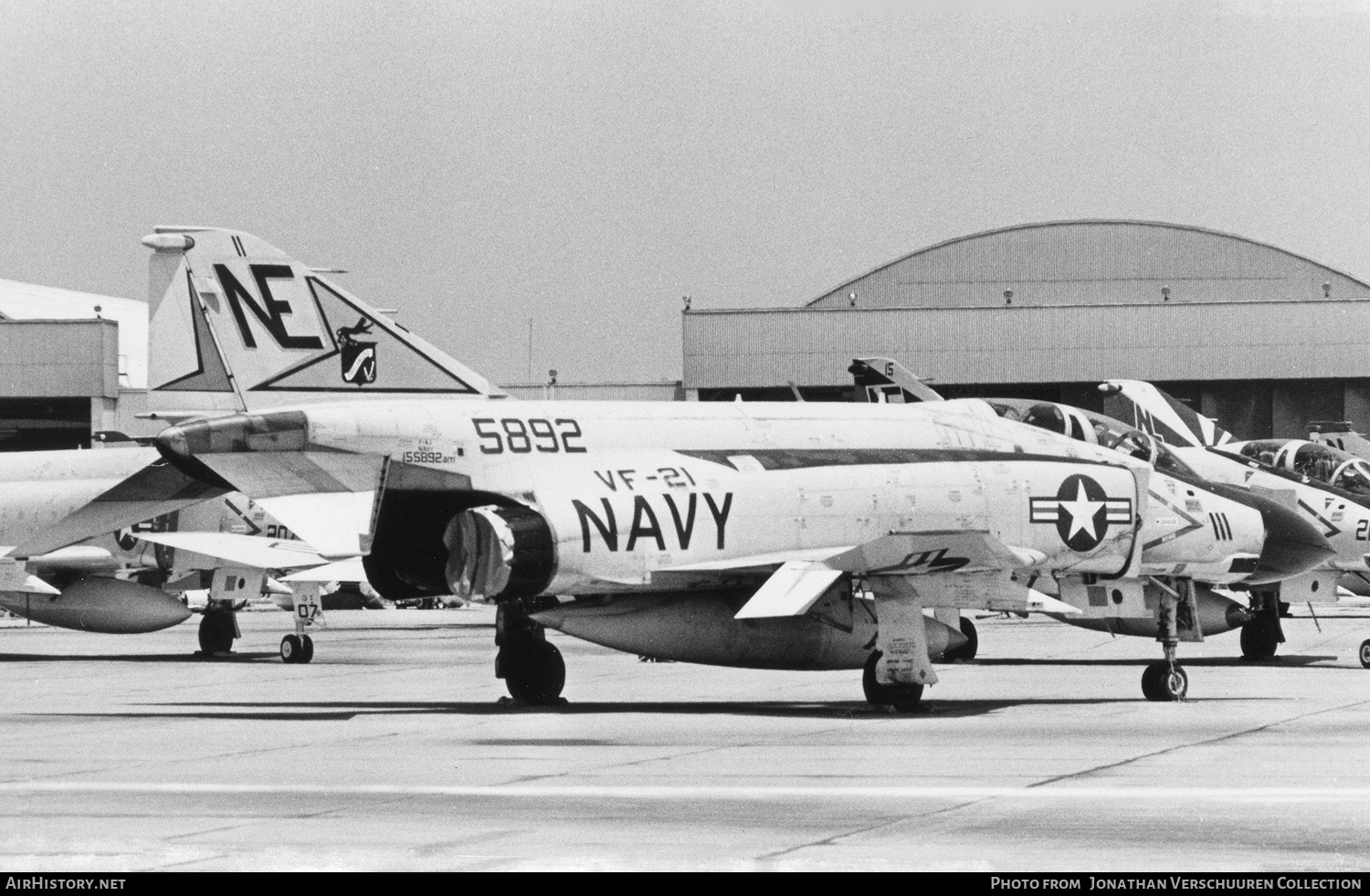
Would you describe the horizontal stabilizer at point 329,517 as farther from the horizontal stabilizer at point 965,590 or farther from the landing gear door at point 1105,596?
the landing gear door at point 1105,596

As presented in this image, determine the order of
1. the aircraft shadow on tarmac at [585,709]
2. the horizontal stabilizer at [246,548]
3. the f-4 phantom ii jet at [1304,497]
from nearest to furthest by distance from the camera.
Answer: the aircraft shadow on tarmac at [585,709]
the f-4 phantom ii jet at [1304,497]
the horizontal stabilizer at [246,548]

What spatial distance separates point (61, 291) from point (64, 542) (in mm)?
53724

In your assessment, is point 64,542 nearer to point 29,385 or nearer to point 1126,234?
point 29,385

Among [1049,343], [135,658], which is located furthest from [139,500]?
[1049,343]

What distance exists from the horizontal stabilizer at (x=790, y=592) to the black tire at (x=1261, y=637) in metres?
10.0

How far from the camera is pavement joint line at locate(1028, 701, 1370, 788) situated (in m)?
12.0

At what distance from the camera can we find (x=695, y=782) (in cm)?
1190

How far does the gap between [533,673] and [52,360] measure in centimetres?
3588

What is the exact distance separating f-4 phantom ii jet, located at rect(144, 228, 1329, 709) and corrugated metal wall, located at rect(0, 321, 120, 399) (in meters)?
34.4

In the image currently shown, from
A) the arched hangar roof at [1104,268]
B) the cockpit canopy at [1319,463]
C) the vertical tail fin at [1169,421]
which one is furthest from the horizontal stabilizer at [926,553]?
the arched hangar roof at [1104,268]

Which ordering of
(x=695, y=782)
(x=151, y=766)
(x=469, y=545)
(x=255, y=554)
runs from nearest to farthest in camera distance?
1. (x=695, y=782)
2. (x=151, y=766)
3. (x=469, y=545)
4. (x=255, y=554)

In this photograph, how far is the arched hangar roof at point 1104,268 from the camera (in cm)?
6084

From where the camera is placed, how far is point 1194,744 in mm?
14141
